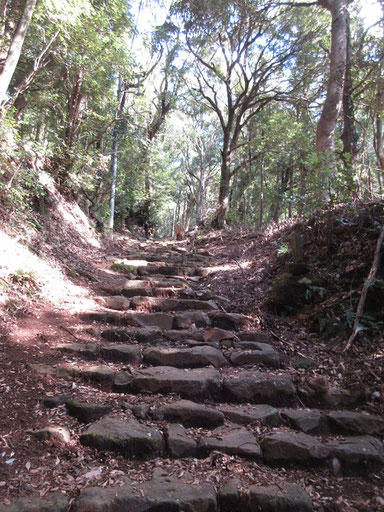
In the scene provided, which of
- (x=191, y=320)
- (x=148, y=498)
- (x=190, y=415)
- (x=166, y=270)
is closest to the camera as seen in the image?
(x=148, y=498)

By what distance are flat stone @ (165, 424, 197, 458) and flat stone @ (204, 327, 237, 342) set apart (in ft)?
5.80

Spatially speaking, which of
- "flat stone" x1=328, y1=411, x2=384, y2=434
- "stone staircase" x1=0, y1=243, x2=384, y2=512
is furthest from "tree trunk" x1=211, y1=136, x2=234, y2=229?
"flat stone" x1=328, y1=411, x2=384, y2=434

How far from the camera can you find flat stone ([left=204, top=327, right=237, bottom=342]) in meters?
4.17

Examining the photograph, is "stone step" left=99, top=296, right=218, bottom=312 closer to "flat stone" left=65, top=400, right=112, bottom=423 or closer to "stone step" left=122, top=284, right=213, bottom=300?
"stone step" left=122, top=284, right=213, bottom=300

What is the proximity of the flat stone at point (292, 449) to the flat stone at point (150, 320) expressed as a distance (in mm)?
2420

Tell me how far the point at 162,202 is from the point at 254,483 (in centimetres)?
2018

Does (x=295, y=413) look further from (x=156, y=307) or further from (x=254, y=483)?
(x=156, y=307)

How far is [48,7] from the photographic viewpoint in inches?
213

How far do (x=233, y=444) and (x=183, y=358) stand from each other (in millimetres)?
1315

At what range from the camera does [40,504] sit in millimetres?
1746

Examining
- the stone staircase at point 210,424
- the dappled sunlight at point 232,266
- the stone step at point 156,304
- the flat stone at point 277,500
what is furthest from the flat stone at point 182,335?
the dappled sunlight at point 232,266

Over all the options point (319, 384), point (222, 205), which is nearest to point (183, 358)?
point (319, 384)

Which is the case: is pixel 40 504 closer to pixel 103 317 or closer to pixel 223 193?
pixel 103 317

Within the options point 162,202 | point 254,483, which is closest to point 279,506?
point 254,483
